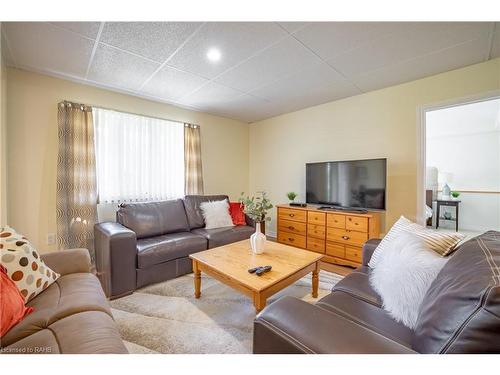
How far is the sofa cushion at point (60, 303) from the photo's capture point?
0.95 meters

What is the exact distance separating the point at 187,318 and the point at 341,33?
2.57m

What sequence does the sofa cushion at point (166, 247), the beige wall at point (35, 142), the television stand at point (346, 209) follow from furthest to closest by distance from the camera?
the television stand at point (346, 209) < the beige wall at point (35, 142) < the sofa cushion at point (166, 247)

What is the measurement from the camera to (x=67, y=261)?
1504 millimetres

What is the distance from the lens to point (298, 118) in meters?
3.72

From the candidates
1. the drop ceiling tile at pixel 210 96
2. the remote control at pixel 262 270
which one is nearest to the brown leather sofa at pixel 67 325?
the remote control at pixel 262 270

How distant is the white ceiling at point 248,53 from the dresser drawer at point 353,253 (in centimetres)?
205

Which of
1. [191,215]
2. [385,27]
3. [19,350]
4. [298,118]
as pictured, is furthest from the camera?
[298,118]

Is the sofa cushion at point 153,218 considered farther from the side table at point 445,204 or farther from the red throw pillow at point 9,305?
the side table at point 445,204

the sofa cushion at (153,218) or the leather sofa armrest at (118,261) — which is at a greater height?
the sofa cushion at (153,218)

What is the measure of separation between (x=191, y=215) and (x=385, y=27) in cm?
283

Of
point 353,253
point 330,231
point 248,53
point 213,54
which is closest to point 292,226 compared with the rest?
point 330,231

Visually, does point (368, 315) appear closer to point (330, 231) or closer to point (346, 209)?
point (330, 231)
